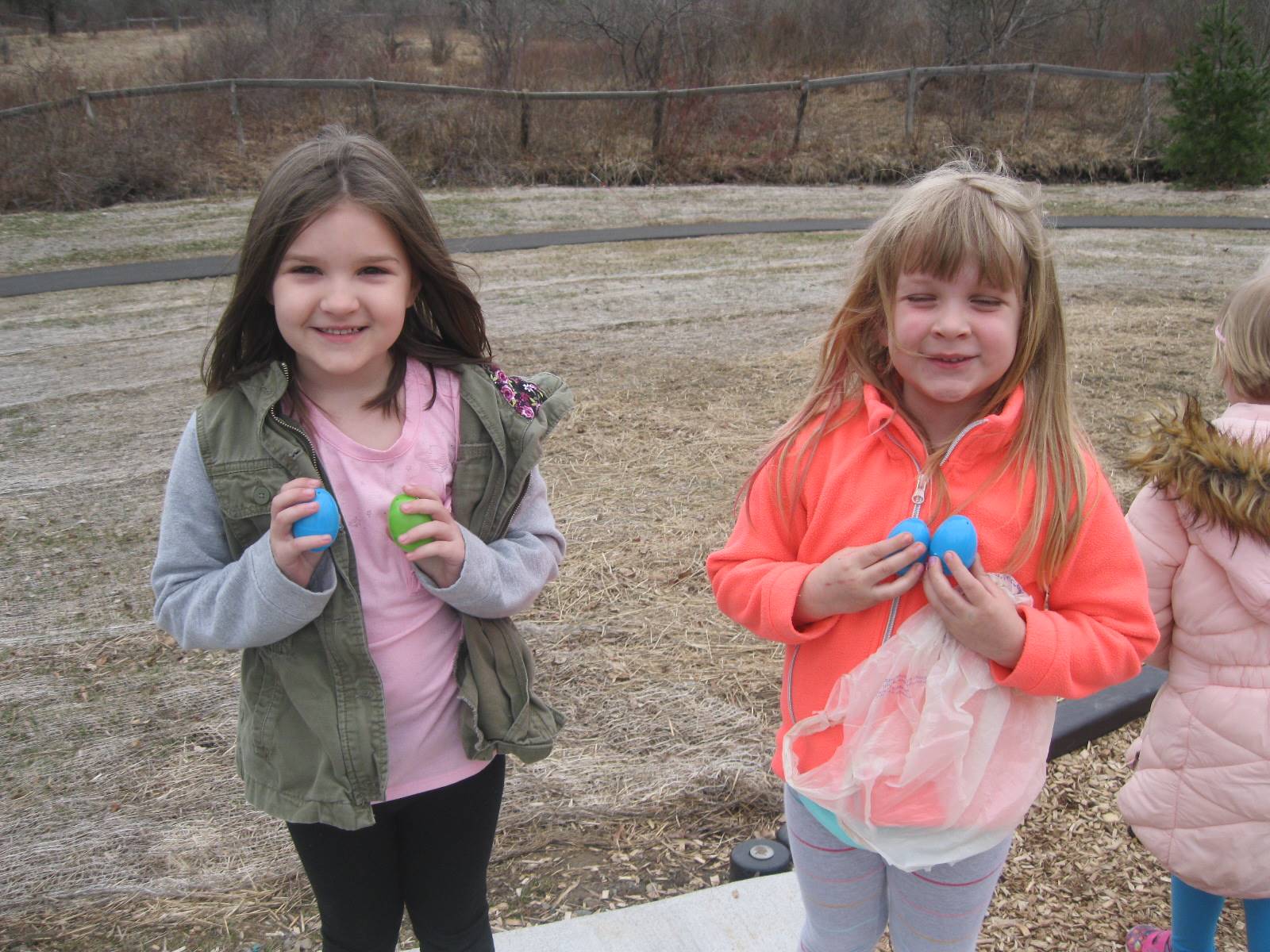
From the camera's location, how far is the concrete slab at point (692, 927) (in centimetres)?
249

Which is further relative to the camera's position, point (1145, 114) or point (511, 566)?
point (1145, 114)

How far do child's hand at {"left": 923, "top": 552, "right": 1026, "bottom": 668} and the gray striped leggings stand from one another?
0.43 meters

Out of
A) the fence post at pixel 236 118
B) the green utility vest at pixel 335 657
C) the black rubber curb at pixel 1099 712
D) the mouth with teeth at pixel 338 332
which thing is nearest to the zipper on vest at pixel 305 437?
the green utility vest at pixel 335 657

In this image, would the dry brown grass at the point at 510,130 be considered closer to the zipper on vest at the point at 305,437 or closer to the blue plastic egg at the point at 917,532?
the zipper on vest at the point at 305,437

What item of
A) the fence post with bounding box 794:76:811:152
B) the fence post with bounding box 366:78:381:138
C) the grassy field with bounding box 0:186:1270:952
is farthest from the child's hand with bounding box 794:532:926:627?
the fence post with bounding box 794:76:811:152

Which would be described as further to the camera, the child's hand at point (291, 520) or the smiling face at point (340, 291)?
the smiling face at point (340, 291)

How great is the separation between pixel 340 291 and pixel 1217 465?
1.63 m

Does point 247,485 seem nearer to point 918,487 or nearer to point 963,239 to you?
point 918,487

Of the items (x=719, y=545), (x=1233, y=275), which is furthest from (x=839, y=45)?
(x=719, y=545)

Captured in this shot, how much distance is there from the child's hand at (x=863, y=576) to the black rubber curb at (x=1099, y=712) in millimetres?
1833

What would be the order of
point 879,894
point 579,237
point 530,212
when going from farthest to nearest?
point 530,212 → point 579,237 → point 879,894

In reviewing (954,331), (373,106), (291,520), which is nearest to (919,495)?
(954,331)

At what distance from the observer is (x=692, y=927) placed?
2537 millimetres

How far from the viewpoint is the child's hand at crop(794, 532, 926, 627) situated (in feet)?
5.32
